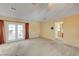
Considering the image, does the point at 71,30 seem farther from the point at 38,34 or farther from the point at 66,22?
the point at 38,34

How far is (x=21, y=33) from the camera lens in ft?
21.9

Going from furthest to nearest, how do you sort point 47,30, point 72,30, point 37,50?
point 47,30 < point 72,30 < point 37,50

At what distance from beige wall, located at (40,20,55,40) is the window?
221 centimetres

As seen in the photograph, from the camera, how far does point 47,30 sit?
7457mm

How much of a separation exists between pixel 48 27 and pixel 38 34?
152 cm

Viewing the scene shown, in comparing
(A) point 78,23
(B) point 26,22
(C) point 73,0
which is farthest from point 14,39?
(C) point 73,0

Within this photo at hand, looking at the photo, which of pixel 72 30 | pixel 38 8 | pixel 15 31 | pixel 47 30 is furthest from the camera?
pixel 47 30

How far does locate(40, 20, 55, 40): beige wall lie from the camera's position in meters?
6.84

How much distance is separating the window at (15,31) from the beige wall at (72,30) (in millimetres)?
3561

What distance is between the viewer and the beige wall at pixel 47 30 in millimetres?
6844

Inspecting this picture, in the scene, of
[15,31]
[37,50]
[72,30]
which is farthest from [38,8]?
[15,31]

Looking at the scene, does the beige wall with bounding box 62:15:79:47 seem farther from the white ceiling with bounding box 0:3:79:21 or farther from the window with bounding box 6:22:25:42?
the window with bounding box 6:22:25:42

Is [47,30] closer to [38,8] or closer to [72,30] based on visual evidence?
[72,30]

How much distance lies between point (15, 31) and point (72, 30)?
417 centimetres
